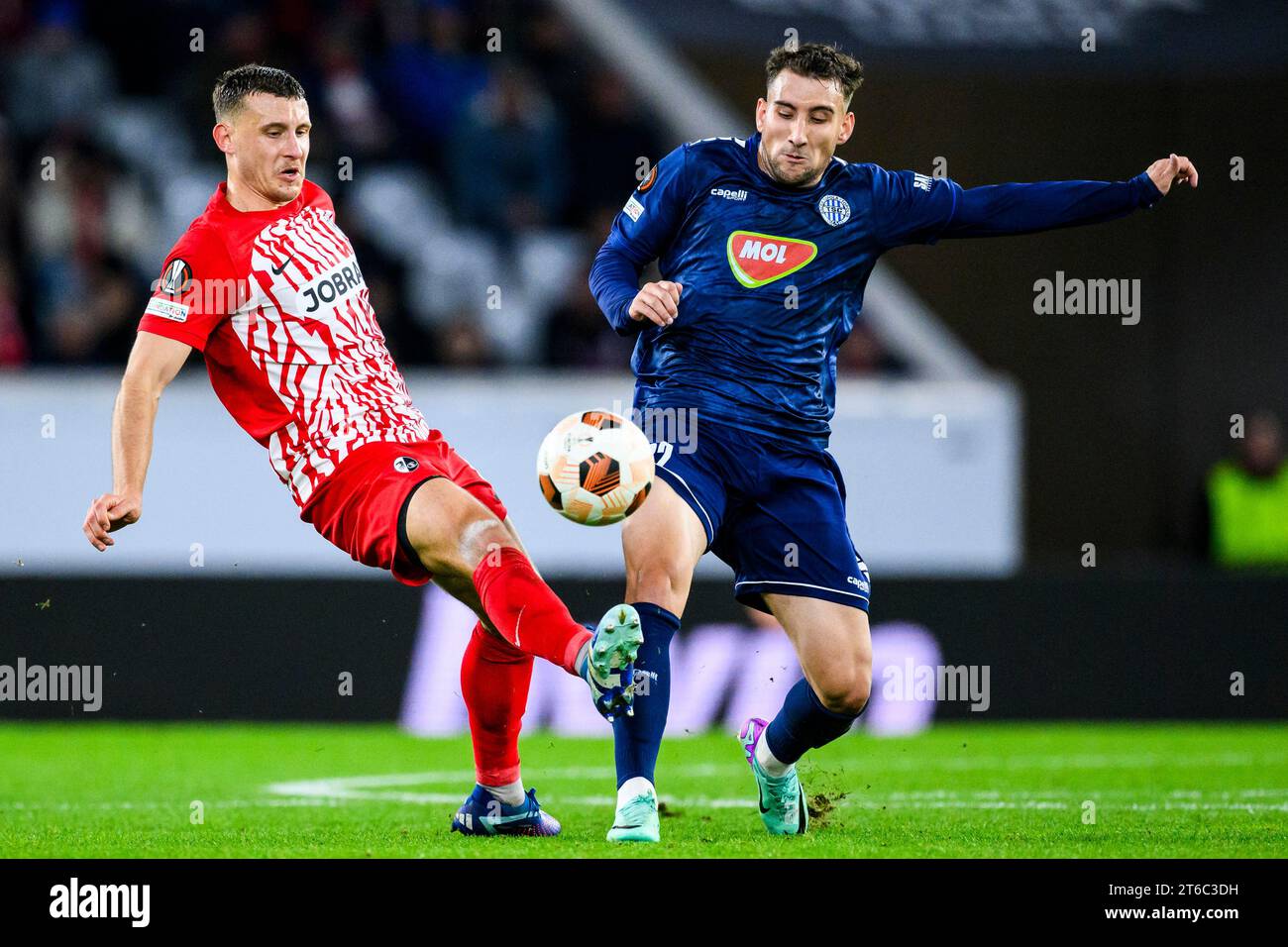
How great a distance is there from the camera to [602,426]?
5188 mm

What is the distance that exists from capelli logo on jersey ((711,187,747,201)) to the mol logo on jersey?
0.12 meters

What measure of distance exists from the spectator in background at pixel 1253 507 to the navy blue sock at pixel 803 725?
7325mm

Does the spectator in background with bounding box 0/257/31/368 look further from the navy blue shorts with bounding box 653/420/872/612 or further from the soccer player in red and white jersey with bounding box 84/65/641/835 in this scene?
the navy blue shorts with bounding box 653/420/872/612

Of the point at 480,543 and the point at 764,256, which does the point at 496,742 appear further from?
the point at 764,256

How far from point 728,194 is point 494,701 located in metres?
1.78

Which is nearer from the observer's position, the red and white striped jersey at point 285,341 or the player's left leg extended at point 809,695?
the red and white striped jersey at point 285,341

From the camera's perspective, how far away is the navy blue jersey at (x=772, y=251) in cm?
579

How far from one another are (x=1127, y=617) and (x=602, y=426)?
246 inches

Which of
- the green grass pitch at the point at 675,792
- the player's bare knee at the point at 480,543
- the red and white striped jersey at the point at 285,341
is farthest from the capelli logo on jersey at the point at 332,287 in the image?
the green grass pitch at the point at 675,792

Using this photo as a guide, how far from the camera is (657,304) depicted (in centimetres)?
526

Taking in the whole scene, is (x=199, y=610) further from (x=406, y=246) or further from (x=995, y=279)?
(x=995, y=279)

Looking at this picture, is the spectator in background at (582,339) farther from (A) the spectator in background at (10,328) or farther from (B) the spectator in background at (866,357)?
(A) the spectator in background at (10,328)

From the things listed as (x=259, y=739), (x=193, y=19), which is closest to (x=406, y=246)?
(x=193, y=19)

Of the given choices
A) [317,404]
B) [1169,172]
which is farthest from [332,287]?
[1169,172]
